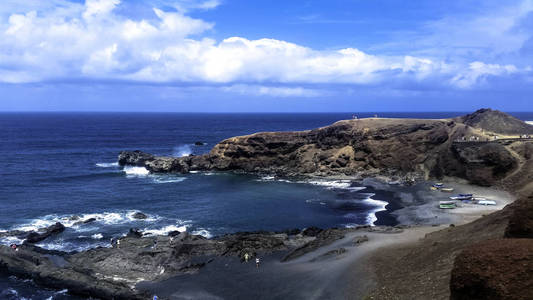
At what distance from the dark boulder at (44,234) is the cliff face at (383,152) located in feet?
154

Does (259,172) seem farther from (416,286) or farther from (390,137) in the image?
(416,286)

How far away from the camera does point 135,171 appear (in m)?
98.9

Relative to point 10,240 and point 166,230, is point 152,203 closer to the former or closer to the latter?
point 166,230

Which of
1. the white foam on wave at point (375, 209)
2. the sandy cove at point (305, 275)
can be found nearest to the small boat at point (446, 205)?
the white foam on wave at point (375, 209)

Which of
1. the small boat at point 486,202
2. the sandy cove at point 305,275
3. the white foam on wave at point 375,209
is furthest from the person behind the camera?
the small boat at point 486,202

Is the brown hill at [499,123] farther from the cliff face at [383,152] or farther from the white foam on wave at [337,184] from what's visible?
the white foam on wave at [337,184]

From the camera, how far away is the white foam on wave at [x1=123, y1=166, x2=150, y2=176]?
314 feet

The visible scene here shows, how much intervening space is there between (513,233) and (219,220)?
43608mm

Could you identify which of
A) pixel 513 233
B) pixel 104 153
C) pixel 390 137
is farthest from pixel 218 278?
pixel 104 153

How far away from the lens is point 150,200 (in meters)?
69.9

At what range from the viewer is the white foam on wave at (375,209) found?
57463 millimetres

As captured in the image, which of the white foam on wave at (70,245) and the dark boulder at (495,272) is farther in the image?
the white foam on wave at (70,245)

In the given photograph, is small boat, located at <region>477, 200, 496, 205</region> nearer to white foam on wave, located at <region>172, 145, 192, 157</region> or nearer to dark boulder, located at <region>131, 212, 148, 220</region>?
dark boulder, located at <region>131, 212, 148, 220</region>

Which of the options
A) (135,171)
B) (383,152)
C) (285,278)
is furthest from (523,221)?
(135,171)
